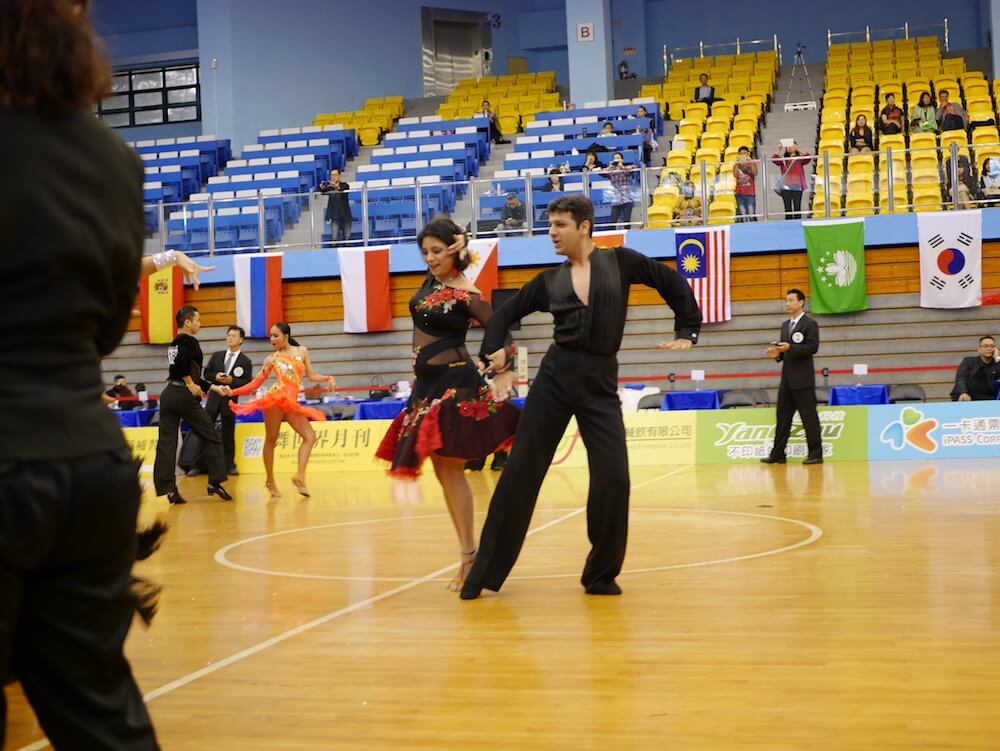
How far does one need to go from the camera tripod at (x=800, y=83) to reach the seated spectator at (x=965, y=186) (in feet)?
26.0

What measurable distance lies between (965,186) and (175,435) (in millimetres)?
12421

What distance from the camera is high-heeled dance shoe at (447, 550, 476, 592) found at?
6582 mm

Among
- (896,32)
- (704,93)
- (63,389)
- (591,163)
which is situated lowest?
(63,389)

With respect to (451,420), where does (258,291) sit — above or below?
above

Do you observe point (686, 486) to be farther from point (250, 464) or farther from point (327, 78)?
point (327, 78)

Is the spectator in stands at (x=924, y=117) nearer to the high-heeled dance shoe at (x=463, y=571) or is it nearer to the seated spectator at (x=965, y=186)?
the seated spectator at (x=965, y=186)

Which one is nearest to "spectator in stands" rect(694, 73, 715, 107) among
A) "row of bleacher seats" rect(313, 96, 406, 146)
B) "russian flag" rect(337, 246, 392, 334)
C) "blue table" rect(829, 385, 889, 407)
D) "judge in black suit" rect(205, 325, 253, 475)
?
"row of bleacher seats" rect(313, 96, 406, 146)

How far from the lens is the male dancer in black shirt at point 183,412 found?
12.6 meters

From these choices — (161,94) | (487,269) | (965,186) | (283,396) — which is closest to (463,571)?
(283,396)

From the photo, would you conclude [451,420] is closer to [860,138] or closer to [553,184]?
[553,184]

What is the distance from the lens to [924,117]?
856 inches

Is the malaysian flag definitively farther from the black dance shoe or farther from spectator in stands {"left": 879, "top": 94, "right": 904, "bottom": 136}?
the black dance shoe

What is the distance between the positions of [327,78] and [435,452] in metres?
27.2

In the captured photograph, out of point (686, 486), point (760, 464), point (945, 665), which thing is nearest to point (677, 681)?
point (945, 665)
